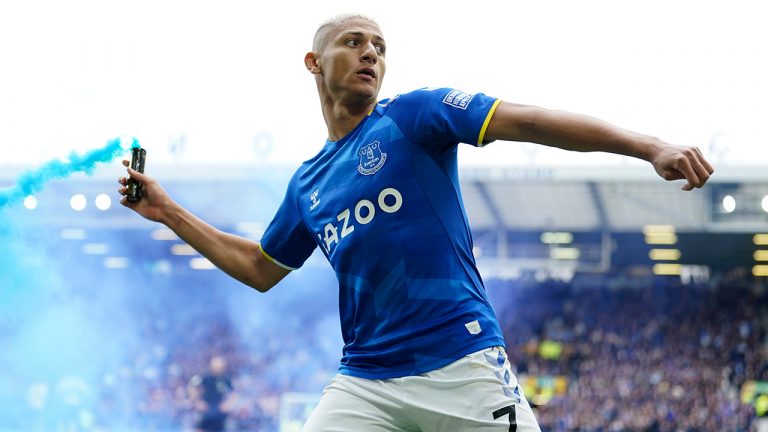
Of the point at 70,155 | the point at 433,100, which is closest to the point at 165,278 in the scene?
the point at 70,155

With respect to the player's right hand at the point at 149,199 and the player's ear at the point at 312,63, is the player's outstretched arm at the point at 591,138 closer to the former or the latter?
the player's ear at the point at 312,63

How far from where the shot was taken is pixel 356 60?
3334mm

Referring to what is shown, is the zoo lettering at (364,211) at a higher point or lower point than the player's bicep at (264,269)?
higher

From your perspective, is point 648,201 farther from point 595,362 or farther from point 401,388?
point 401,388

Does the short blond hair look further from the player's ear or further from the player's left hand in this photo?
the player's left hand

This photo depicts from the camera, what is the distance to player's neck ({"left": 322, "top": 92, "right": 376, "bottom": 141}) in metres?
3.31

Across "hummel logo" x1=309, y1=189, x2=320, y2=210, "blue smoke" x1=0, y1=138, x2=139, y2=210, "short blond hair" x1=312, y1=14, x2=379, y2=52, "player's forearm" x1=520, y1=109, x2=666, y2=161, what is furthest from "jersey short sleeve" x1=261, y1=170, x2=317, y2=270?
"player's forearm" x1=520, y1=109, x2=666, y2=161

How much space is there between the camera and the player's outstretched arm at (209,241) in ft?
11.7

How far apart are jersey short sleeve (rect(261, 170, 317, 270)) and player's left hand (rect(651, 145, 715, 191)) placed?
147 centimetres

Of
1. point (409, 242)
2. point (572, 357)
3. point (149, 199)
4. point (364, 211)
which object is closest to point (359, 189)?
point (364, 211)

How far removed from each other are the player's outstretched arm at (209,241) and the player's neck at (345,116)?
24.2 inches

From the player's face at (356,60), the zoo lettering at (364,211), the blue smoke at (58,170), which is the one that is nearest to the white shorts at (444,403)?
the zoo lettering at (364,211)

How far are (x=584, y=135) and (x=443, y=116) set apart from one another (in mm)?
471

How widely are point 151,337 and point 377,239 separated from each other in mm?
23337
